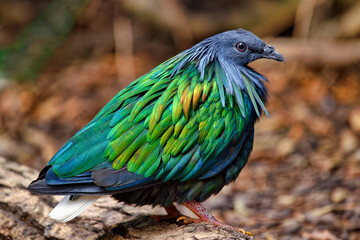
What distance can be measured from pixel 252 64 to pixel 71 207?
578 centimetres

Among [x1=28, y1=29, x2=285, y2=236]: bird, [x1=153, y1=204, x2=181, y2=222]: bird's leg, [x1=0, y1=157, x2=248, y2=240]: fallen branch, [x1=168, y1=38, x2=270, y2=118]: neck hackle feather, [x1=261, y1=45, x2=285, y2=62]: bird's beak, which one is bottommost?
[x1=0, y1=157, x2=248, y2=240]: fallen branch

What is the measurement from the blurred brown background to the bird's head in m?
2.20

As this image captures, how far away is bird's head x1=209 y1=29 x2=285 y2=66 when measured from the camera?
395cm

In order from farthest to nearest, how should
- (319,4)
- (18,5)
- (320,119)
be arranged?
(18,5) < (319,4) < (320,119)

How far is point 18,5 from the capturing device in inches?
396

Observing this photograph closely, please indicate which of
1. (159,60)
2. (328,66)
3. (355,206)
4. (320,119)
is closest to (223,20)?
(159,60)

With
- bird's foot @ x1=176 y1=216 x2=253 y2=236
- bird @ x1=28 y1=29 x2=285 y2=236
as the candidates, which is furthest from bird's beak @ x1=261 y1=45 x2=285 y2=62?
bird's foot @ x1=176 y1=216 x2=253 y2=236

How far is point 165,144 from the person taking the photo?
360 centimetres

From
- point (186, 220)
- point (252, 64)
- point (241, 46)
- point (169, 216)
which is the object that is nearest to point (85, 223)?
point (169, 216)

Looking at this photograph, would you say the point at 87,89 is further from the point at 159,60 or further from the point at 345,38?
the point at 345,38

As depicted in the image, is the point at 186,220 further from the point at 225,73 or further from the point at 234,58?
the point at 234,58

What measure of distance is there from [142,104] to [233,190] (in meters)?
3.10

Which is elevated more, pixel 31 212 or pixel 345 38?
pixel 345 38

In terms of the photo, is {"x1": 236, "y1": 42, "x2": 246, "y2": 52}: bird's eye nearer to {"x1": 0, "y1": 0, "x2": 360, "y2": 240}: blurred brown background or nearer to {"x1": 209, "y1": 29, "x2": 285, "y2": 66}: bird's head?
{"x1": 209, "y1": 29, "x2": 285, "y2": 66}: bird's head
